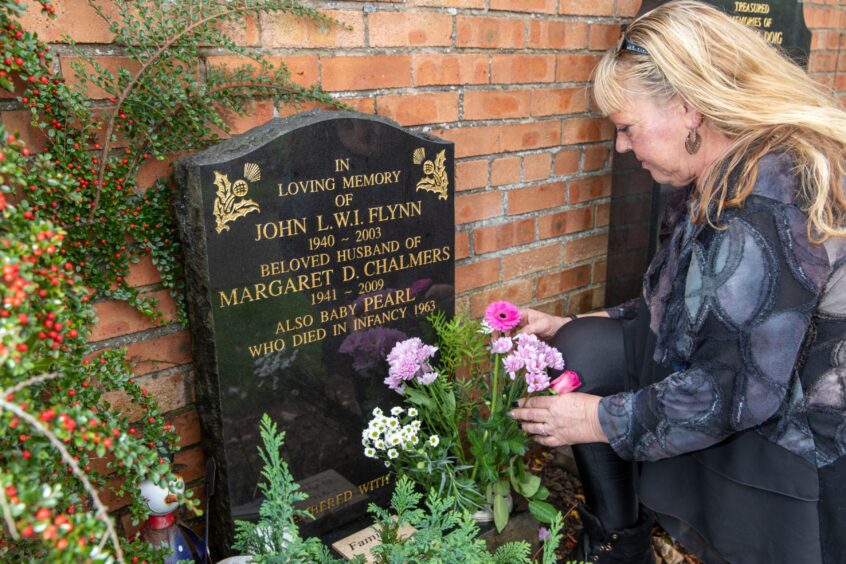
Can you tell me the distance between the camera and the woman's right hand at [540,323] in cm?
220

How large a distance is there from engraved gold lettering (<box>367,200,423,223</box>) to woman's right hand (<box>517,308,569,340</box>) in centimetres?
56

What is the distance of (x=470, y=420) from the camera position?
197cm

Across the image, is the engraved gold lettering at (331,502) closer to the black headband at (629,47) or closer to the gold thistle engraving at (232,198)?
the gold thistle engraving at (232,198)

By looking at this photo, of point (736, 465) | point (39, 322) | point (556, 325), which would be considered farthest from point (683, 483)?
point (39, 322)

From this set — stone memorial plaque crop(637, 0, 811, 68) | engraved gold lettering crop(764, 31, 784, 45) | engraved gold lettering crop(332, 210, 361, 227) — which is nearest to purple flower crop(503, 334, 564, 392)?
engraved gold lettering crop(332, 210, 361, 227)

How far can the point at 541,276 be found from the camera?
2686 mm

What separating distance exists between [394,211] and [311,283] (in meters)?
0.31

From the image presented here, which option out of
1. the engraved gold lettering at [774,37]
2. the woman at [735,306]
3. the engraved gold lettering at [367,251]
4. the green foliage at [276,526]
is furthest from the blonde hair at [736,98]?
the engraved gold lettering at [774,37]

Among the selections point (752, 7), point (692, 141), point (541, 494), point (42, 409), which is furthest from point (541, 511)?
point (752, 7)

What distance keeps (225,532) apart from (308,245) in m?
0.77

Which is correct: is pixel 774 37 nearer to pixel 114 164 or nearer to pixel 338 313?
pixel 338 313

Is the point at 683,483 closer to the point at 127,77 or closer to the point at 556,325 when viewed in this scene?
the point at 556,325

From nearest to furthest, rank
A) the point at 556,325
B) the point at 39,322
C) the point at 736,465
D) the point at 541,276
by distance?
the point at 39,322
the point at 736,465
the point at 556,325
the point at 541,276

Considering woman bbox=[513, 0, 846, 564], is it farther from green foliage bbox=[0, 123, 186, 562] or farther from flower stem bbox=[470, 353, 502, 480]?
green foliage bbox=[0, 123, 186, 562]
